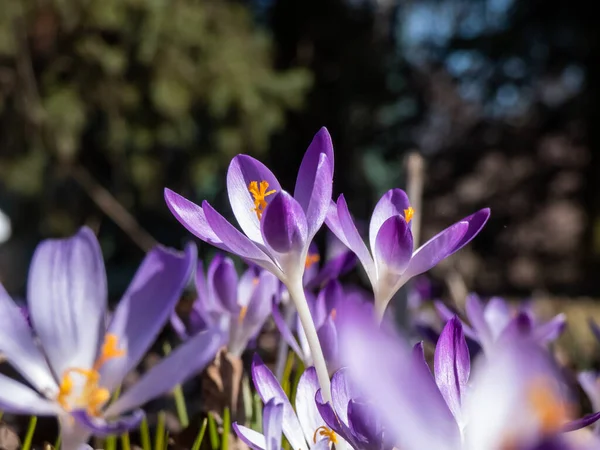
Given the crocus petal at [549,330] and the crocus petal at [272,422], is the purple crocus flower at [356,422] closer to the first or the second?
the crocus petal at [272,422]

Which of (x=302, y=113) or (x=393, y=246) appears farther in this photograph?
(x=302, y=113)

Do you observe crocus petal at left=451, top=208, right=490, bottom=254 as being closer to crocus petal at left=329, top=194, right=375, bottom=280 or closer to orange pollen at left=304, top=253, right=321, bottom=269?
crocus petal at left=329, top=194, right=375, bottom=280

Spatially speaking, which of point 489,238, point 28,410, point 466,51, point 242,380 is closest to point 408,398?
point 28,410

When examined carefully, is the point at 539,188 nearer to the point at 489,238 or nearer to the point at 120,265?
the point at 489,238

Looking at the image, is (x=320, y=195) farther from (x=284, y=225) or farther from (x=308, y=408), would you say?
(x=308, y=408)

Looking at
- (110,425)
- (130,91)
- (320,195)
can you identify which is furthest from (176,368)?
(130,91)

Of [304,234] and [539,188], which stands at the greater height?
A: [539,188]

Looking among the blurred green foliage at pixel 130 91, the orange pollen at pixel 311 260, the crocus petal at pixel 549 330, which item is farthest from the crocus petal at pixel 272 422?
the blurred green foliage at pixel 130 91
